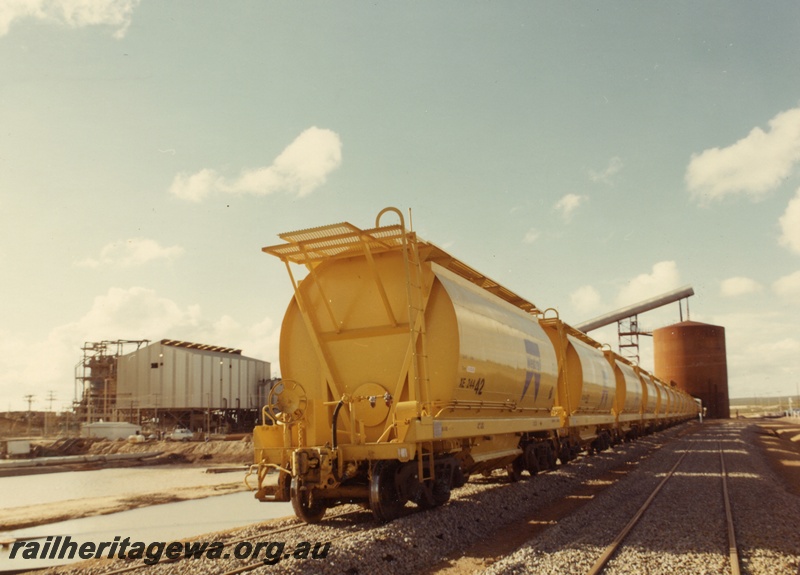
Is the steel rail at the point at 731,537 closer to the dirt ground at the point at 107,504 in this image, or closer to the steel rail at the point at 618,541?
the steel rail at the point at 618,541

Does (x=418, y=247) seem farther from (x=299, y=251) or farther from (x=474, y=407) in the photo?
(x=474, y=407)

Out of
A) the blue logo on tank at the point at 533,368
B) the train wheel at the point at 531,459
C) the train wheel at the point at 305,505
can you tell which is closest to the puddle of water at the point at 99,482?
the train wheel at the point at 531,459

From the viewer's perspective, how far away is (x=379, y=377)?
9.77 meters

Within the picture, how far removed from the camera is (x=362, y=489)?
907 centimetres

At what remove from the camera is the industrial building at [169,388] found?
162 feet

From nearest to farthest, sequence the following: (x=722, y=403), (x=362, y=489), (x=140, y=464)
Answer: (x=362, y=489)
(x=140, y=464)
(x=722, y=403)

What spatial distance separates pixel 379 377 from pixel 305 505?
2180 mm

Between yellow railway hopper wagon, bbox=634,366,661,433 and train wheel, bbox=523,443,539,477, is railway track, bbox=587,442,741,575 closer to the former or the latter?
train wheel, bbox=523,443,539,477

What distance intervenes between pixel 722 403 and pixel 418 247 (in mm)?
68470

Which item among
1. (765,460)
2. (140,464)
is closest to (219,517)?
(765,460)

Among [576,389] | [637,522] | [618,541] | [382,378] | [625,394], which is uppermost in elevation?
[382,378]

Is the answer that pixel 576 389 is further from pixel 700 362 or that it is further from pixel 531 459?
pixel 700 362

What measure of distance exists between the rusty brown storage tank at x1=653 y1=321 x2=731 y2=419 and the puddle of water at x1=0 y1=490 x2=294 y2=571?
59.2 meters

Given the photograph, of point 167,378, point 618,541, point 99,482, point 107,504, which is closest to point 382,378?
point 618,541
